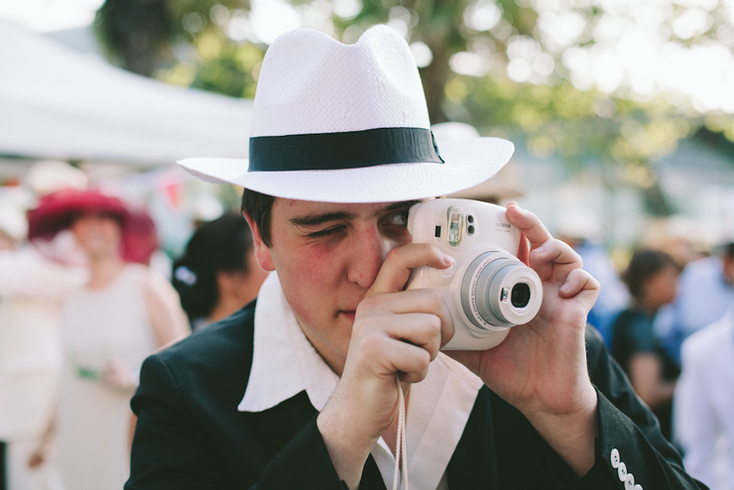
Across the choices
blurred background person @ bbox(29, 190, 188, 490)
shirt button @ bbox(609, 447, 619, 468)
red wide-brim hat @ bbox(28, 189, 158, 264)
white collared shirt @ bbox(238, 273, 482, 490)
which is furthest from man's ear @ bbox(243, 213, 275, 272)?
red wide-brim hat @ bbox(28, 189, 158, 264)

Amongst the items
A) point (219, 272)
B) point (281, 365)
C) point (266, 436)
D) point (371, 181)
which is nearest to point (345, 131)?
point (371, 181)

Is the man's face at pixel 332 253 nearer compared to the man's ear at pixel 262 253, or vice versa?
the man's face at pixel 332 253

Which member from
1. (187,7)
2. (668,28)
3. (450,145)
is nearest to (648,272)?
(450,145)

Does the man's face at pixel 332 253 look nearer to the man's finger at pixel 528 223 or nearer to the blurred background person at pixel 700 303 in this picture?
the man's finger at pixel 528 223

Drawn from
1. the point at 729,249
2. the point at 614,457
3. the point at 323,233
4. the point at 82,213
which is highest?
the point at 323,233

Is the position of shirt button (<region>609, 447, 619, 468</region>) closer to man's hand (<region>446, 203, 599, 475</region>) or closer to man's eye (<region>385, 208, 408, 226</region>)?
man's hand (<region>446, 203, 599, 475</region>)

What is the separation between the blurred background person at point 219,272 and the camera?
2914mm

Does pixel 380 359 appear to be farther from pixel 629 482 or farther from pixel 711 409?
pixel 711 409

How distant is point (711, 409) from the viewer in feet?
8.60

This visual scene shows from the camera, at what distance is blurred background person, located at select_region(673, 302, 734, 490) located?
254cm

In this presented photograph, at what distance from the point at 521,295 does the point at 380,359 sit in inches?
12.2

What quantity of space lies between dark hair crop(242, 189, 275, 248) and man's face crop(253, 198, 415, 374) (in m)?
0.04

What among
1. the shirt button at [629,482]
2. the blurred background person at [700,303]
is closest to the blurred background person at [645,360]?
the blurred background person at [700,303]

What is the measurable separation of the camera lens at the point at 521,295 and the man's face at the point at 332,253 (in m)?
0.28
